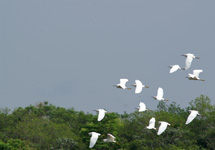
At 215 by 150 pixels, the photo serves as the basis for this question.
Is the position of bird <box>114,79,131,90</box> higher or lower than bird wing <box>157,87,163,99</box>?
higher

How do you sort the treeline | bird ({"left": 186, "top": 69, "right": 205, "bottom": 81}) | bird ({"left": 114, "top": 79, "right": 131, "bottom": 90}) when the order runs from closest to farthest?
bird ({"left": 186, "top": 69, "right": 205, "bottom": 81}), bird ({"left": 114, "top": 79, "right": 131, "bottom": 90}), the treeline

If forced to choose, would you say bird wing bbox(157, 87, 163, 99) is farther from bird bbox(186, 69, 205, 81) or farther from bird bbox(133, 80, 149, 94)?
bird bbox(186, 69, 205, 81)

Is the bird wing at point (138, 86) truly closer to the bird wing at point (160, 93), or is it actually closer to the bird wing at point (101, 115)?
the bird wing at point (160, 93)

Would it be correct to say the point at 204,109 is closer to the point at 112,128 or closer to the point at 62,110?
the point at 112,128

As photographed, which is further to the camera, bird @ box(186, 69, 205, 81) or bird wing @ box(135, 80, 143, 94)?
bird @ box(186, 69, 205, 81)

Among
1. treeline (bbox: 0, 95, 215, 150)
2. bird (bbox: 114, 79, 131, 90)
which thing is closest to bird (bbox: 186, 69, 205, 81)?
bird (bbox: 114, 79, 131, 90)

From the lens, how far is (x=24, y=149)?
5475cm

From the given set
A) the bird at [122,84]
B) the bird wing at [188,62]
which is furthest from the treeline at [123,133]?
the bird wing at [188,62]

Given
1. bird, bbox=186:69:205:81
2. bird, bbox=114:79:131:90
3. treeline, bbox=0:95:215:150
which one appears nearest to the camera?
bird, bbox=186:69:205:81

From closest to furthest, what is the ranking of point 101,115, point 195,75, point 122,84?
point 101,115 → point 195,75 → point 122,84

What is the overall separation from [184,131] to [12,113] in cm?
2765

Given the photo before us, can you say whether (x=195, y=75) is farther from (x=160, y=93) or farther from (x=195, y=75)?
(x=160, y=93)

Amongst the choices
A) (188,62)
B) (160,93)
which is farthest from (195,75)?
(160,93)

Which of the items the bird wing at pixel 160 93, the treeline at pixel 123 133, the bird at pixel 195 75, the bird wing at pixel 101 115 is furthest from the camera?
the treeline at pixel 123 133
